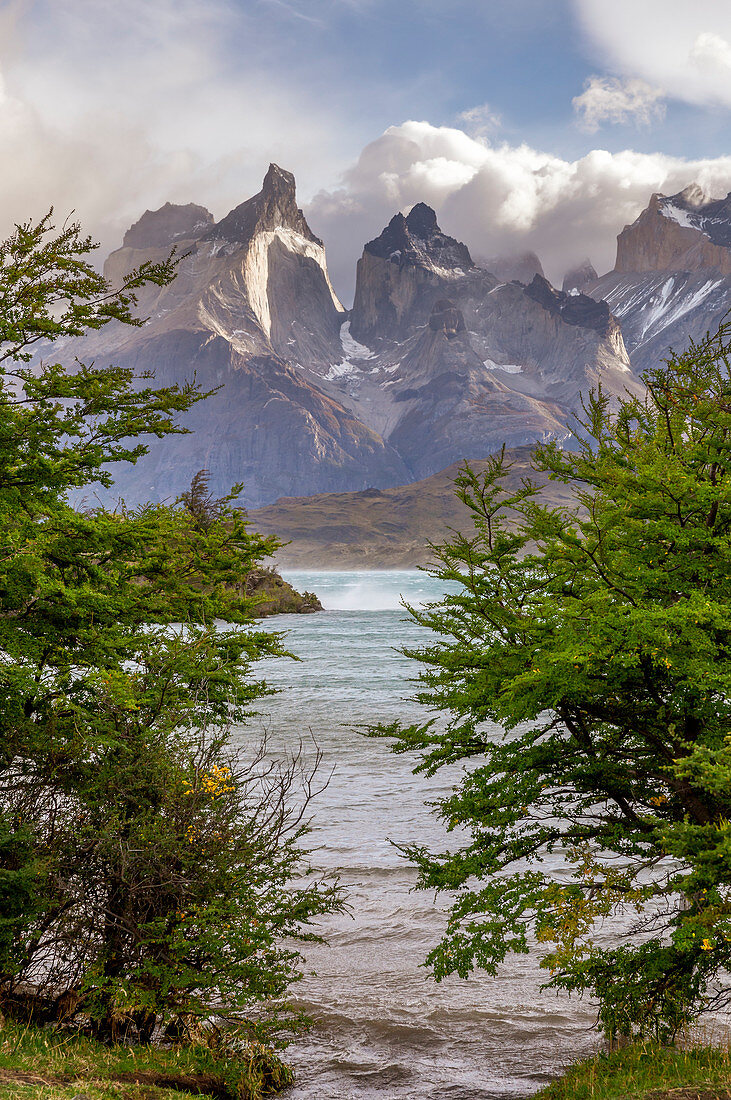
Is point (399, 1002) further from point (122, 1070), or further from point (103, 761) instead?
point (103, 761)

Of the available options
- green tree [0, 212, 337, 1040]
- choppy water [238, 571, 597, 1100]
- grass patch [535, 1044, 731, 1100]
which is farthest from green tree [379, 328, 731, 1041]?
green tree [0, 212, 337, 1040]

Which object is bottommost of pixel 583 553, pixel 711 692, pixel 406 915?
pixel 406 915

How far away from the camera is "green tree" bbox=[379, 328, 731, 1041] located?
22.7 ft

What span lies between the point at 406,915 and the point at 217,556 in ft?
23.3

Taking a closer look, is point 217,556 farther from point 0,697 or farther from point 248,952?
point 248,952

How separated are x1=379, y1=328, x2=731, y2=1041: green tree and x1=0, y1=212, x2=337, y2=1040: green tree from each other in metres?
2.19

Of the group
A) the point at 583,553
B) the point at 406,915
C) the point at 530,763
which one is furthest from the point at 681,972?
the point at 406,915

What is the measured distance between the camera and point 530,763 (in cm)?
793

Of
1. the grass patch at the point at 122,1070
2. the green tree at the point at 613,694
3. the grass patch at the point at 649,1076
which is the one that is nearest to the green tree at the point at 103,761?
the grass patch at the point at 122,1070

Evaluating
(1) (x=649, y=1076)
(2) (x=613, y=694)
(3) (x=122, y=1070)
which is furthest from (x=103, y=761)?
(1) (x=649, y=1076)

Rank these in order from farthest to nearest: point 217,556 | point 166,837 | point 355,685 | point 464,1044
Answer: point 355,685 → point 217,556 → point 464,1044 → point 166,837

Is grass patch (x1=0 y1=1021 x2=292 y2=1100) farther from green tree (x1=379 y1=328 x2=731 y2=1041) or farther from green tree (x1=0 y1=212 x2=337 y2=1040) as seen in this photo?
green tree (x1=379 y1=328 x2=731 y2=1041)

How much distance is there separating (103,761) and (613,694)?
549 centimetres

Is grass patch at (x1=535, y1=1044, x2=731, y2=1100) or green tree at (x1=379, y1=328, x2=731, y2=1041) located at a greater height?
green tree at (x1=379, y1=328, x2=731, y2=1041)
